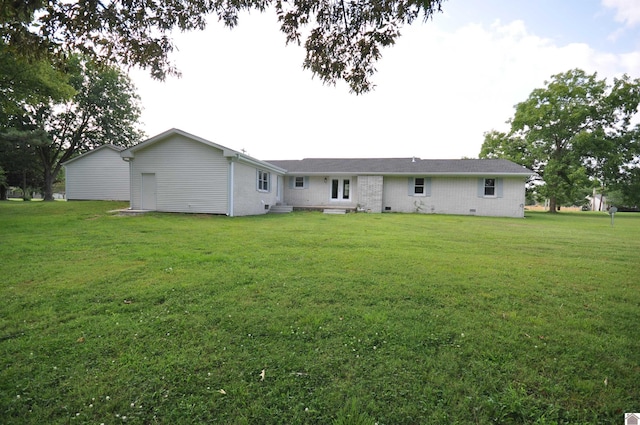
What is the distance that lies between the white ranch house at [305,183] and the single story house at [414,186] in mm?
54

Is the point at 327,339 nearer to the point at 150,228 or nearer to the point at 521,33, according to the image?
→ the point at 150,228

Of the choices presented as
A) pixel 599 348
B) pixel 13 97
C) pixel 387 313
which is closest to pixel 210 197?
pixel 13 97

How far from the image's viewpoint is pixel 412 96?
12.5 meters

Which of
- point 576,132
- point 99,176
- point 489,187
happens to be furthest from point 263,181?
point 576,132

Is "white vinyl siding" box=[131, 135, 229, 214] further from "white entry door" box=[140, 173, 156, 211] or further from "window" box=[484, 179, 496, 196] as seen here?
"window" box=[484, 179, 496, 196]

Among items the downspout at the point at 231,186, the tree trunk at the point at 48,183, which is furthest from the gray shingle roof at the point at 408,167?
the tree trunk at the point at 48,183

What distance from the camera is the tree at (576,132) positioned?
23797 mm

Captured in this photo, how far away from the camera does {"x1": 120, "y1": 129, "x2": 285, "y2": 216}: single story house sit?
1338cm

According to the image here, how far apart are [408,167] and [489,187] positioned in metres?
5.17

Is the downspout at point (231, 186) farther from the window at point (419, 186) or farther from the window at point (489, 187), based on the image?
the window at point (489, 187)

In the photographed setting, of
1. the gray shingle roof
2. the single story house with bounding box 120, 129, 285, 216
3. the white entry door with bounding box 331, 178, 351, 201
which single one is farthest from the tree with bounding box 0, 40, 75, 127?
the white entry door with bounding box 331, 178, 351, 201

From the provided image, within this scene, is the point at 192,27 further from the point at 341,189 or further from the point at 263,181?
the point at 341,189

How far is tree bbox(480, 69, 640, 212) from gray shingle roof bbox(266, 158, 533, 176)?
8.33 m

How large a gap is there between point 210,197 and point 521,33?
13706 millimetres
